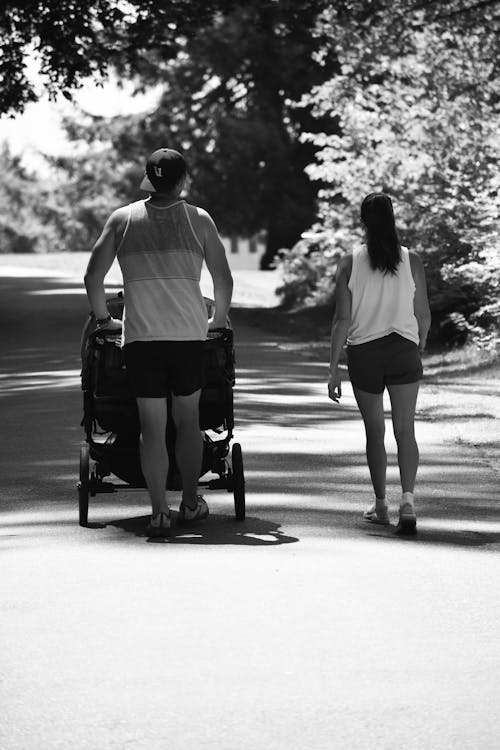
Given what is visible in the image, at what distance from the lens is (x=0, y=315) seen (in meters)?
32.3

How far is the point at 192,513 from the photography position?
8398mm

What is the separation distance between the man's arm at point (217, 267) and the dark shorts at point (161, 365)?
23cm

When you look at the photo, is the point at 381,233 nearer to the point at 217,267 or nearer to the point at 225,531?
the point at 217,267

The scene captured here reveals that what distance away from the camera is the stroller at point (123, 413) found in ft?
27.0

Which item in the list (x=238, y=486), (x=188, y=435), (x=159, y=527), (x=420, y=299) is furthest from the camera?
(x=238, y=486)

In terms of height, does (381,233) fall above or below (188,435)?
above

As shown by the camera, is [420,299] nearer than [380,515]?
Yes

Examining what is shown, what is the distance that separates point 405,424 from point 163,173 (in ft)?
6.04

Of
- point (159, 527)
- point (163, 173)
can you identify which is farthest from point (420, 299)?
point (159, 527)

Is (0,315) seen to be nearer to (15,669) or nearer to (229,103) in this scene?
(229,103)

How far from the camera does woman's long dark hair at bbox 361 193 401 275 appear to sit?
27.0 feet

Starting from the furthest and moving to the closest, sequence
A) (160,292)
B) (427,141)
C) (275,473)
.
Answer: (427,141)
(275,473)
(160,292)

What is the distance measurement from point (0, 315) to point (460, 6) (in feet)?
36.5

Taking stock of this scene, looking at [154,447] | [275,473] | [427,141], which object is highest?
[427,141]
